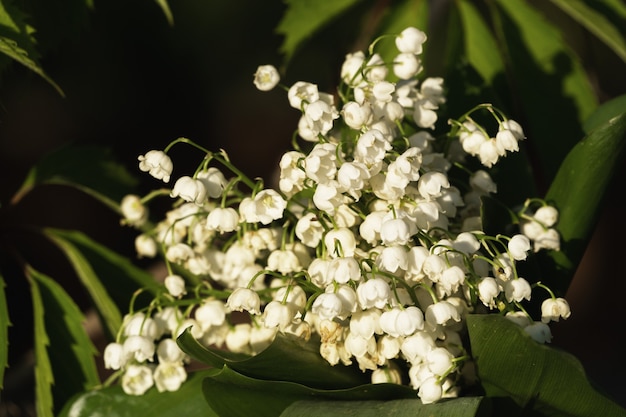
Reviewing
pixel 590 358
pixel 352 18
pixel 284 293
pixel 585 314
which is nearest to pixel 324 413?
pixel 284 293

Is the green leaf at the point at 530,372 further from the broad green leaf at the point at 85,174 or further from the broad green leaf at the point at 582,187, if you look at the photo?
the broad green leaf at the point at 85,174

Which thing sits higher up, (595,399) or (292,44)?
(292,44)

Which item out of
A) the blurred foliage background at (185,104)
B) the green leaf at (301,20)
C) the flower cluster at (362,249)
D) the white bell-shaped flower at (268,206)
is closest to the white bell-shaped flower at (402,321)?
the flower cluster at (362,249)

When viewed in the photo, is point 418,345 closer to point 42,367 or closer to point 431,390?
point 431,390

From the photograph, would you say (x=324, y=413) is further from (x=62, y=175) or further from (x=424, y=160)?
(x=62, y=175)

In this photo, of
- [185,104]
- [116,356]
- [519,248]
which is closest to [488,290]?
[519,248]

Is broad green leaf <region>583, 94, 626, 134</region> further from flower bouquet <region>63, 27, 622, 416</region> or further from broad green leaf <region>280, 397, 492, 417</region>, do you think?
broad green leaf <region>280, 397, 492, 417</region>
